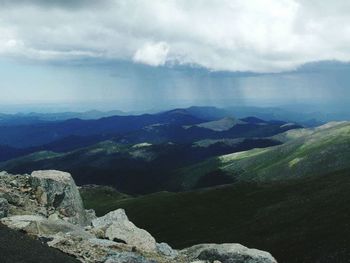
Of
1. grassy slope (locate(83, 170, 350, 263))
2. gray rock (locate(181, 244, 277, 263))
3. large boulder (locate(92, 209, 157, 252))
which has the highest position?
large boulder (locate(92, 209, 157, 252))

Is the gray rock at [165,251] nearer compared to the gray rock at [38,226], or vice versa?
the gray rock at [38,226]

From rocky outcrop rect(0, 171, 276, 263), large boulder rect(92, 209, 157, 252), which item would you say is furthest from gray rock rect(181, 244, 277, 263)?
large boulder rect(92, 209, 157, 252)

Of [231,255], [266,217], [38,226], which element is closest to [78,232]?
[38,226]

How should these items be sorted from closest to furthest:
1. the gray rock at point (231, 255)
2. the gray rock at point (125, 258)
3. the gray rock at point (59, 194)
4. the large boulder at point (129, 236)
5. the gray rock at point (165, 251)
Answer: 1. the gray rock at point (125, 258)
2. the large boulder at point (129, 236)
3. the gray rock at point (165, 251)
4. the gray rock at point (231, 255)
5. the gray rock at point (59, 194)

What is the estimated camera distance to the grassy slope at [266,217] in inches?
2346

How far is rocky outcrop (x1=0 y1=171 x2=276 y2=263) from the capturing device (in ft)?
98.4

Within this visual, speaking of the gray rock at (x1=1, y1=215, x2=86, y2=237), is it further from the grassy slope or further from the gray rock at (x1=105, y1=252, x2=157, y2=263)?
the grassy slope

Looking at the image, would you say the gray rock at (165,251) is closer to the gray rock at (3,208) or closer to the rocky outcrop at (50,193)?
the gray rock at (3,208)

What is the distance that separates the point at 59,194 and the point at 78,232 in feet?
61.1

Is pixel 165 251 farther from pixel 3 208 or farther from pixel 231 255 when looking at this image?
pixel 3 208

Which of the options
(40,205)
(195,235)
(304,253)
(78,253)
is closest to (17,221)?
(78,253)

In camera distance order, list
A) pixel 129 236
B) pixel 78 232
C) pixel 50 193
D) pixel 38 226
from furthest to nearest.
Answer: pixel 50 193 → pixel 129 236 → pixel 78 232 → pixel 38 226

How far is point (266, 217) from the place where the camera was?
3386 inches

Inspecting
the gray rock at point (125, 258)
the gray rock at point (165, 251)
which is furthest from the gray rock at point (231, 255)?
the gray rock at point (125, 258)
